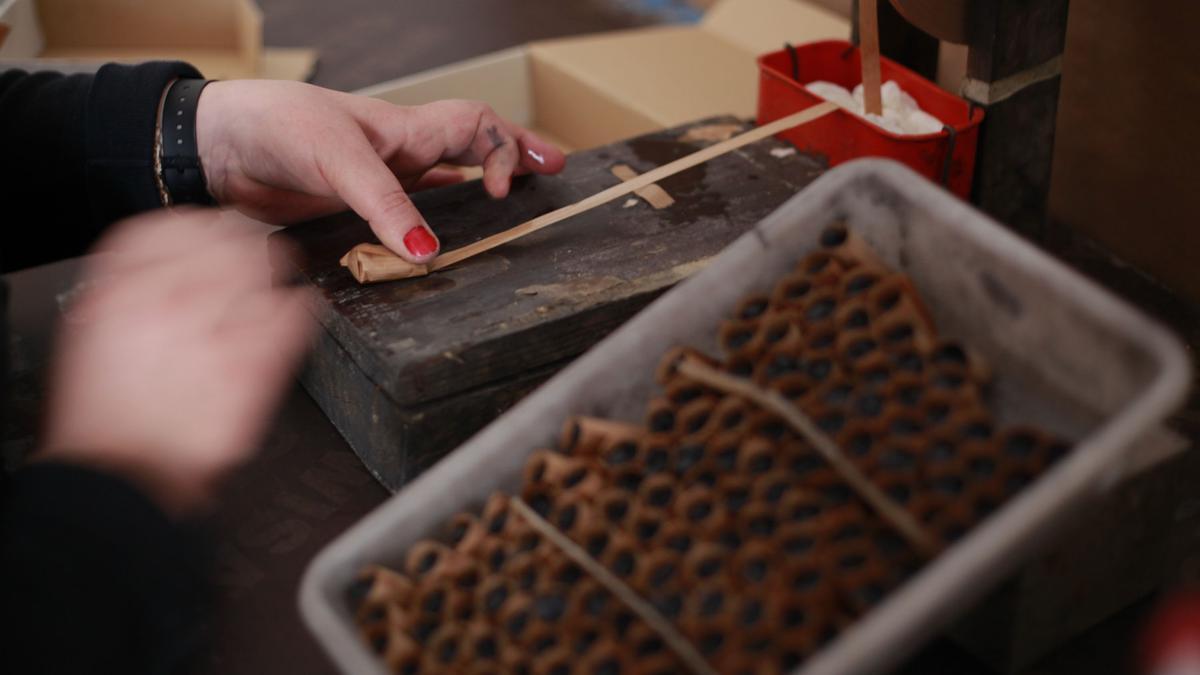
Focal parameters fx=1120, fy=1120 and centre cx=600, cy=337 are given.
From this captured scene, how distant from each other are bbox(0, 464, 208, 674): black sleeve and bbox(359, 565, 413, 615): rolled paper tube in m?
0.22

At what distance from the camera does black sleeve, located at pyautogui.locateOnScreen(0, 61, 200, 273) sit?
1.20m

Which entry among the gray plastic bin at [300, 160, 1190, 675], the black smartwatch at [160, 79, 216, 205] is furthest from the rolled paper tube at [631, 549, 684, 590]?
the black smartwatch at [160, 79, 216, 205]

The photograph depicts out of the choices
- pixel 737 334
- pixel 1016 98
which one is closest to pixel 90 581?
pixel 737 334

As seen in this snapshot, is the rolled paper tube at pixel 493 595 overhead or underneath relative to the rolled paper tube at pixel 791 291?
underneath

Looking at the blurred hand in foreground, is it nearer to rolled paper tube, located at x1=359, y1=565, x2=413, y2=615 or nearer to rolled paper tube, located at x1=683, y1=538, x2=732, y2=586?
rolled paper tube, located at x1=359, y1=565, x2=413, y2=615

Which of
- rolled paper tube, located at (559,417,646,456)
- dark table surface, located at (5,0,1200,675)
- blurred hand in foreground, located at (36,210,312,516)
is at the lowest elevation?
dark table surface, located at (5,0,1200,675)

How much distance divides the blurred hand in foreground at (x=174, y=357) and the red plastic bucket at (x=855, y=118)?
0.58 meters

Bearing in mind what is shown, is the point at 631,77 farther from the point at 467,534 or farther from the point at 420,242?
the point at 467,534

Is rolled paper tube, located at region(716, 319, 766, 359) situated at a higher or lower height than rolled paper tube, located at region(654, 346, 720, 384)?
higher

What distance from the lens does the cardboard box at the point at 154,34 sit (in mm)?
1857

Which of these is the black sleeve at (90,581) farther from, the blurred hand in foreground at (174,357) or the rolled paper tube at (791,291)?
the rolled paper tube at (791,291)

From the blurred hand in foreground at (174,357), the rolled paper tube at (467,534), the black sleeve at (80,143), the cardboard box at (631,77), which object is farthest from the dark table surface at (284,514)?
the cardboard box at (631,77)

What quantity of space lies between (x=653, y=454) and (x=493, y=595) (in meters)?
0.13

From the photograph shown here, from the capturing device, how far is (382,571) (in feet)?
2.13
